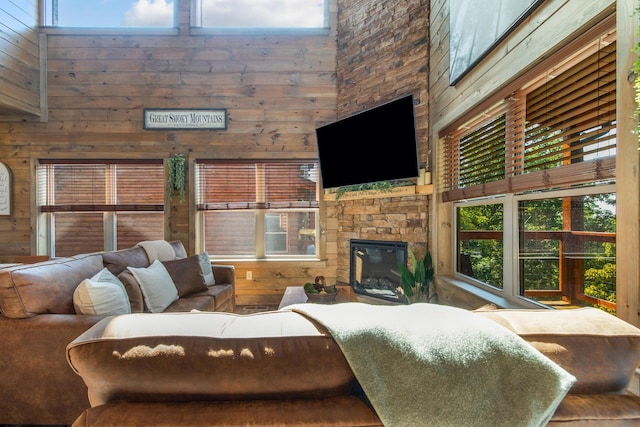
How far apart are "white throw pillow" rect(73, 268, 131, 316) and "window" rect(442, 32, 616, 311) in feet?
8.24

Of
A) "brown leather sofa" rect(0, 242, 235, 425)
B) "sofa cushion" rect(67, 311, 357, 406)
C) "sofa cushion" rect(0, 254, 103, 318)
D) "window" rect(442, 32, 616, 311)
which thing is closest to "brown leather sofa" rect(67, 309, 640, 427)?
"sofa cushion" rect(67, 311, 357, 406)

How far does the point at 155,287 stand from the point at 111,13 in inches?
154

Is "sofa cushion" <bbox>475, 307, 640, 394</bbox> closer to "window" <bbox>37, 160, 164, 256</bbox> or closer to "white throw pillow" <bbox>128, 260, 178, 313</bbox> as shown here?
"white throw pillow" <bbox>128, 260, 178, 313</bbox>

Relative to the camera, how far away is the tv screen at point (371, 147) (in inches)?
125

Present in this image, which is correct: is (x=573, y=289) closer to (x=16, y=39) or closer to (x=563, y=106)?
(x=563, y=106)

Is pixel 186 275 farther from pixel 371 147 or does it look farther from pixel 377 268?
pixel 371 147

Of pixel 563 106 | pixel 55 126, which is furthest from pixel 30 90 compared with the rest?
pixel 563 106

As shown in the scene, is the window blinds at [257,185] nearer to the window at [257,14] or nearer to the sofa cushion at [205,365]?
the window at [257,14]

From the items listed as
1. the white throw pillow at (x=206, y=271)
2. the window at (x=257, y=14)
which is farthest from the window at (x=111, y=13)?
the white throw pillow at (x=206, y=271)

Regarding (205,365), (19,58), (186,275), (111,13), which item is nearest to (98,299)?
(186,275)

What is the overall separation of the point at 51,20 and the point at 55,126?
1.40 metres

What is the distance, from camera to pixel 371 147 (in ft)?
11.4

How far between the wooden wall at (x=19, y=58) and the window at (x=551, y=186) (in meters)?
5.01

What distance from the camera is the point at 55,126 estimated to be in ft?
13.5
